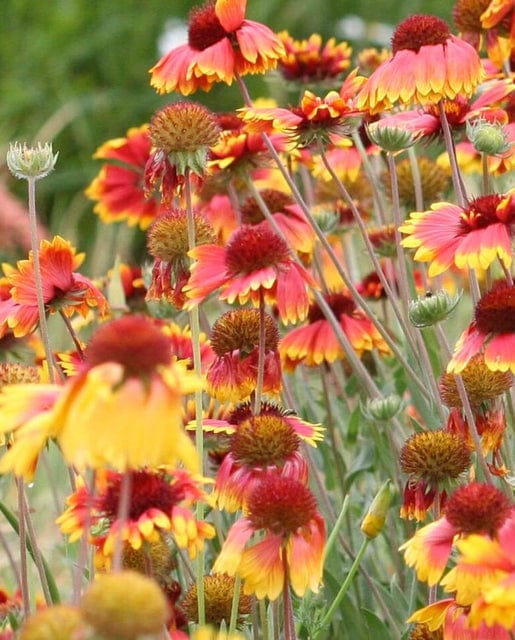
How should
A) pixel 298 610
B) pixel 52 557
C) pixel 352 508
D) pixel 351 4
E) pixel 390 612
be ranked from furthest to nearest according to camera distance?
pixel 351 4 < pixel 52 557 < pixel 352 508 < pixel 390 612 < pixel 298 610

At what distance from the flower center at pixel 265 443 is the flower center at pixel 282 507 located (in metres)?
0.11

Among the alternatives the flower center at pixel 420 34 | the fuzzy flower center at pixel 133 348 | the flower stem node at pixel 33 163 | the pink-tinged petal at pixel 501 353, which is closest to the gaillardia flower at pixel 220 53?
the flower center at pixel 420 34

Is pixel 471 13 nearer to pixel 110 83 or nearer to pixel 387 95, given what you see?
pixel 387 95

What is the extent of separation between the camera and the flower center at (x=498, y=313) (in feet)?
3.95

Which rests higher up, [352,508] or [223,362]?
[223,362]

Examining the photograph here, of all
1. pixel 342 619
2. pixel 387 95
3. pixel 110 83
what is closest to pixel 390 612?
pixel 342 619

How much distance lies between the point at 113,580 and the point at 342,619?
874 millimetres

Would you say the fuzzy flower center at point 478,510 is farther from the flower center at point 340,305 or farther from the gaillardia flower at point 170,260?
the flower center at point 340,305

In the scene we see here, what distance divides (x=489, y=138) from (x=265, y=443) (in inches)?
18.0

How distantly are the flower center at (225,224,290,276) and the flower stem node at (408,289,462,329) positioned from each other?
0.52 feet

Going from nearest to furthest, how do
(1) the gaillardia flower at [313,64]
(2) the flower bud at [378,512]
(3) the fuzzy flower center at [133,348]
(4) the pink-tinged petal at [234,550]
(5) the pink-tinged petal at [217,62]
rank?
(3) the fuzzy flower center at [133,348] → (4) the pink-tinged petal at [234,550] → (2) the flower bud at [378,512] → (5) the pink-tinged petal at [217,62] → (1) the gaillardia flower at [313,64]

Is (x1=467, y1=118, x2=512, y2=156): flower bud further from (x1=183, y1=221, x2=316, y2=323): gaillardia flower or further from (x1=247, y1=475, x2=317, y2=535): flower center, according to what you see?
(x1=247, y1=475, x2=317, y2=535): flower center

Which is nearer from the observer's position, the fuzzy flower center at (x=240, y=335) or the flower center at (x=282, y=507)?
the flower center at (x=282, y=507)

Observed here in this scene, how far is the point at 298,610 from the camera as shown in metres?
1.32
